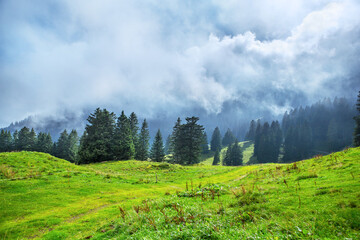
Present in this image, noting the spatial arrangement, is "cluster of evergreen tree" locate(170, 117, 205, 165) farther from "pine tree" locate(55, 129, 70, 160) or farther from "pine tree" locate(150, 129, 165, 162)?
"pine tree" locate(55, 129, 70, 160)

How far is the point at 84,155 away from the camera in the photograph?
5459 cm

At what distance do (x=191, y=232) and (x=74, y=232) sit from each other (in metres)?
7.82

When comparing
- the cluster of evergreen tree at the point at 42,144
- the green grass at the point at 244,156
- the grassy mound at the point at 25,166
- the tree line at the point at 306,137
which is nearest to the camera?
the grassy mound at the point at 25,166

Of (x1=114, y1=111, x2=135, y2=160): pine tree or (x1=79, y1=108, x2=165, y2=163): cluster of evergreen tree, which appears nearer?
(x1=79, y1=108, x2=165, y2=163): cluster of evergreen tree

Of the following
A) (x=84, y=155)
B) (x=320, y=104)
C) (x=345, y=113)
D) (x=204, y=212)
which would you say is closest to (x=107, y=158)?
(x=84, y=155)

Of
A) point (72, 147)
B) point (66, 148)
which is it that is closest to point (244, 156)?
point (72, 147)

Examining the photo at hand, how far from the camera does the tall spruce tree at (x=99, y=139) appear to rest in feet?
181

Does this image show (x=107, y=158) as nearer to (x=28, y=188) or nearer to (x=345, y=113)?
(x=28, y=188)

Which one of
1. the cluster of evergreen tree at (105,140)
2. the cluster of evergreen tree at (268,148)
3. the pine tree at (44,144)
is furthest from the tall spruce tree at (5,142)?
the cluster of evergreen tree at (268,148)

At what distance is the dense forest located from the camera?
5875cm

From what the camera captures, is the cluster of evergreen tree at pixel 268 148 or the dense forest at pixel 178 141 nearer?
the dense forest at pixel 178 141

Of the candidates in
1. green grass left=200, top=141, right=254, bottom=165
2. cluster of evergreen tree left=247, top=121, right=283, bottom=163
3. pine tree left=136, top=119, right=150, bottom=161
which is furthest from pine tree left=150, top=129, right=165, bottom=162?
cluster of evergreen tree left=247, top=121, right=283, bottom=163

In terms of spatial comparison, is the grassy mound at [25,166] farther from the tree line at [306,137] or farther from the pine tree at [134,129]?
the tree line at [306,137]

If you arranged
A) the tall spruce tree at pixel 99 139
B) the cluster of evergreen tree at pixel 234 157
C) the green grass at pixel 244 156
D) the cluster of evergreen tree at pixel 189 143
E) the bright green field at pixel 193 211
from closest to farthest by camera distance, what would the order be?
1. the bright green field at pixel 193 211
2. the tall spruce tree at pixel 99 139
3. the cluster of evergreen tree at pixel 189 143
4. the cluster of evergreen tree at pixel 234 157
5. the green grass at pixel 244 156
